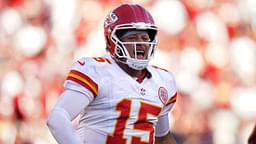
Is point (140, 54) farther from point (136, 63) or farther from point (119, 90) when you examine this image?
point (119, 90)

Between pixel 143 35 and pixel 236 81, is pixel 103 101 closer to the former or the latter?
pixel 143 35

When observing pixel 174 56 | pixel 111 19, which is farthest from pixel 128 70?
pixel 174 56

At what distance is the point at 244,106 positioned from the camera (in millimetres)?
6246

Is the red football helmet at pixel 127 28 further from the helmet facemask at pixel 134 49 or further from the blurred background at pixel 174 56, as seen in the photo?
the blurred background at pixel 174 56

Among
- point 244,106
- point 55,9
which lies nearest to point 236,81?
point 244,106

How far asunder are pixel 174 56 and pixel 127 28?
156 inches

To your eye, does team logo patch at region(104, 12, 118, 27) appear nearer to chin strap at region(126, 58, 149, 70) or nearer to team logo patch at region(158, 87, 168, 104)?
chin strap at region(126, 58, 149, 70)

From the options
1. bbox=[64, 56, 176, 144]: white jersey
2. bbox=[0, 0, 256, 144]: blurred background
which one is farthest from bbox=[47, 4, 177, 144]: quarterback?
bbox=[0, 0, 256, 144]: blurred background

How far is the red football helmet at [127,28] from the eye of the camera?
7.90 feet

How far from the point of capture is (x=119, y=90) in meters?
2.37

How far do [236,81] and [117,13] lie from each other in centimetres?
400

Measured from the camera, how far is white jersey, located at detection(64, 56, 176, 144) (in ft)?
7.57

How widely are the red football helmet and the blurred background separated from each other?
3500mm

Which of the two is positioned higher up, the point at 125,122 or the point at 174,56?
the point at 125,122
